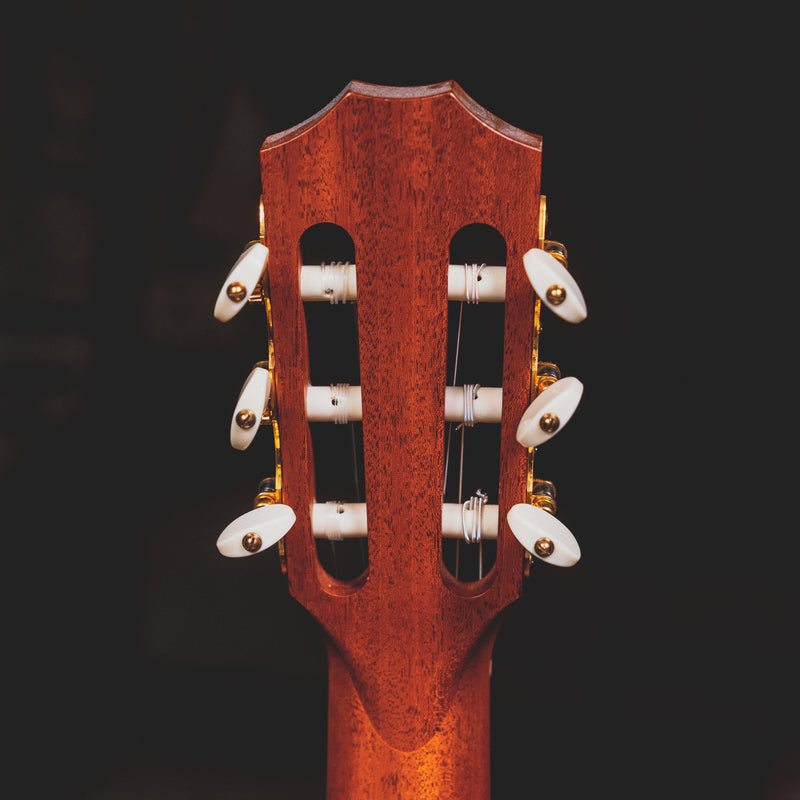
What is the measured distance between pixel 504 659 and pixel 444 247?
28.1 inches

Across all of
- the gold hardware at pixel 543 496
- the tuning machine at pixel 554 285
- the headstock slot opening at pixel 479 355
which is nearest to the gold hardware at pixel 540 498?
the gold hardware at pixel 543 496

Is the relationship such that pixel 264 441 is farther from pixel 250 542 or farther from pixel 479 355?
pixel 250 542

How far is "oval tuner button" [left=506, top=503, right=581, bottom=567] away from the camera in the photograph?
0.83m

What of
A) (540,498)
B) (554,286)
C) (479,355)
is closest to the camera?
(554,286)

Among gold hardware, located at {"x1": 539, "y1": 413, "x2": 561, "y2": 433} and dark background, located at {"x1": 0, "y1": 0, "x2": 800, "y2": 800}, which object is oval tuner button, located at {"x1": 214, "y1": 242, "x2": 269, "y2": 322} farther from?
dark background, located at {"x1": 0, "y1": 0, "x2": 800, "y2": 800}

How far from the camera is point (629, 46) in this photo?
1.22 metres

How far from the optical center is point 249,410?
32.4 inches

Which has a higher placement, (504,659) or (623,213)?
(623,213)

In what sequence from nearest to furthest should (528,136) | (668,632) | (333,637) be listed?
(528,136)
(333,637)
(668,632)

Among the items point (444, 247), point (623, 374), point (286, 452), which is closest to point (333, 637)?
point (286, 452)

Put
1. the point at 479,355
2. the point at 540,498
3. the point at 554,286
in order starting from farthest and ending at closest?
1. the point at 479,355
2. the point at 540,498
3. the point at 554,286

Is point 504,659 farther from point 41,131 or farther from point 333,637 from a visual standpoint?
point 41,131

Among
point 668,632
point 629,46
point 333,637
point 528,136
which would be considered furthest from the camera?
point 668,632

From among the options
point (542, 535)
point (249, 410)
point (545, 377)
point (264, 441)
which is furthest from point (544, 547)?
point (264, 441)
